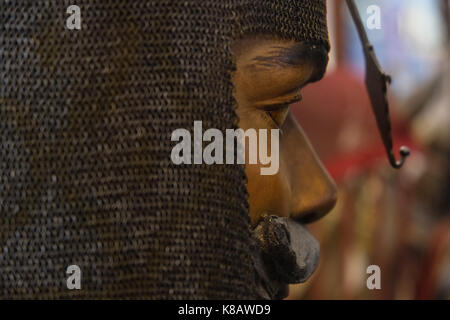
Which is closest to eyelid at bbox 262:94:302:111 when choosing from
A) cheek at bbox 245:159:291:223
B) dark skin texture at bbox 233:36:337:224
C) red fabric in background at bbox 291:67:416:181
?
dark skin texture at bbox 233:36:337:224

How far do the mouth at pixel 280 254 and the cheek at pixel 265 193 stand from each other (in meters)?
0.02

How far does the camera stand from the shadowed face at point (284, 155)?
143cm

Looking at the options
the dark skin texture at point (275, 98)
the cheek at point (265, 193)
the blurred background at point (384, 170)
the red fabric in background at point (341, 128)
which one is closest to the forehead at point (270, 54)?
the dark skin texture at point (275, 98)

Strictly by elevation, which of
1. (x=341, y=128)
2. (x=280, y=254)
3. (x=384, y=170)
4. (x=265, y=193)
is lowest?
(x=280, y=254)

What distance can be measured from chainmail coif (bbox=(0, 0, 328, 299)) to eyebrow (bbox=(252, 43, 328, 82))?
0.12 metres

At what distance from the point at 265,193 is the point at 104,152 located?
12.2 inches

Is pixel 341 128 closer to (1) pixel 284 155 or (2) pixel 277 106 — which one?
(1) pixel 284 155

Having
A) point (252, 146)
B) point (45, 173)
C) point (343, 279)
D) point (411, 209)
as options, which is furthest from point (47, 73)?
point (411, 209)

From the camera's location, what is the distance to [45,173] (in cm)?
134

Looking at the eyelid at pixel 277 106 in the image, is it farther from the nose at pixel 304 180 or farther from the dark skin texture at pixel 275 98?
the nose at pixel 304 180

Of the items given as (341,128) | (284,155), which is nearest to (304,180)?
(284,155)

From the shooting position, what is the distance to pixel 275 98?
1472 millimetres

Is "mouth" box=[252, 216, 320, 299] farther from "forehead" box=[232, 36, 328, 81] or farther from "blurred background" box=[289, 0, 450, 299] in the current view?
"blurred background" box=[289, 0, 450, 299]

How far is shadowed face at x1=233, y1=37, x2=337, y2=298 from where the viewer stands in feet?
4.71
